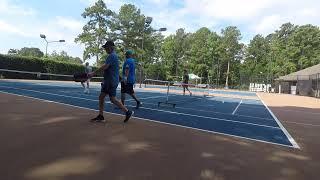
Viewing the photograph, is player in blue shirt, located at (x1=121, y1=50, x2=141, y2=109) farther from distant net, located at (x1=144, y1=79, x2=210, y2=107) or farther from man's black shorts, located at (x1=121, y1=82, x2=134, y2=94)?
distant net, located at (x1=144, y1=79, x2=210, y2=107)

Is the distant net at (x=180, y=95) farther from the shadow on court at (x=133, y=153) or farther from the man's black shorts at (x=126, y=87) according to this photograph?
the shadow on court at (x=133, y=153)

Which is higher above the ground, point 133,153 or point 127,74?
point 127,74

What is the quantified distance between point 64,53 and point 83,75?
110673 millimetres

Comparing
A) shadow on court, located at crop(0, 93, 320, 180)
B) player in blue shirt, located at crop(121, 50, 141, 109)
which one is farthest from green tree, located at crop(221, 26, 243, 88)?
shadow on court, located at crop(0, 93, 320, 180)

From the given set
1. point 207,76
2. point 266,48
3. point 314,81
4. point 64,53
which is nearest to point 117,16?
point 207,76

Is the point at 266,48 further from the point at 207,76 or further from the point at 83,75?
the point at 83,75

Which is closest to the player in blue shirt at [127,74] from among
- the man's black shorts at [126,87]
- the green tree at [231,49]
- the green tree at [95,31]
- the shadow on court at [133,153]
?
the man's black shorts at [126,87]

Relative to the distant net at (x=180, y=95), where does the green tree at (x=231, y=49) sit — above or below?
above

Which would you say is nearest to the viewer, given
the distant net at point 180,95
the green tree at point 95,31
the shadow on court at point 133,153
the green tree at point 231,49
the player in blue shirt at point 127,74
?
the shadow on court at point 133,153

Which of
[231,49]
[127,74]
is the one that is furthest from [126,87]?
[231,49]

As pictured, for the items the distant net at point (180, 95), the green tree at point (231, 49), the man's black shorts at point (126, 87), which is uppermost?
the green tree at point (231, 49)

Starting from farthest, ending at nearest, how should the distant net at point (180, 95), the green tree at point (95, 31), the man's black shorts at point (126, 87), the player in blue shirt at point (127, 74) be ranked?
the green tree at point (95, 31) < the distant net at point (180, 95) < the man's black shorts at point (126, 87) < the player in blue shirt at point (127, 74)

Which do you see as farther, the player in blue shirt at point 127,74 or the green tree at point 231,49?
the green tree at point 231,49

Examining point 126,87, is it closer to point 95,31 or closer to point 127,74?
point 127,74
